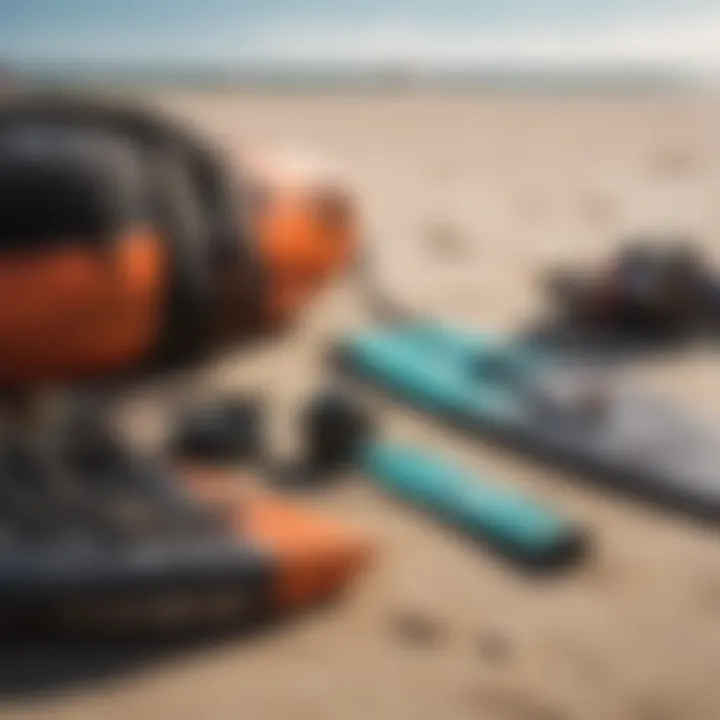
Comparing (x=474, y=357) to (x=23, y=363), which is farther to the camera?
(x=474, y=357)

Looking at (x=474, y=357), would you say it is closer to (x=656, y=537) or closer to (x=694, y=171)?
(x=656, y=537)

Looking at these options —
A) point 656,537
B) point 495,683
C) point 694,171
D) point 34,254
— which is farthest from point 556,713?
point 694,171

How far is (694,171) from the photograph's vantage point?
530 centimetres

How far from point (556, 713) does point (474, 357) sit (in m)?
1.12

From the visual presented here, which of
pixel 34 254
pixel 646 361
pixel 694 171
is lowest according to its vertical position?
pixel 694 171

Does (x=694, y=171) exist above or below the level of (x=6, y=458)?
below

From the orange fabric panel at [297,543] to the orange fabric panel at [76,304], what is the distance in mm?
215

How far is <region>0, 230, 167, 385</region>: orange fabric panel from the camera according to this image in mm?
1814

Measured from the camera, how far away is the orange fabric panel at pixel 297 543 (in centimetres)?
171

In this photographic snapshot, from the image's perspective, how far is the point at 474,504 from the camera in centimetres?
200

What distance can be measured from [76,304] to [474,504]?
23.4 inches

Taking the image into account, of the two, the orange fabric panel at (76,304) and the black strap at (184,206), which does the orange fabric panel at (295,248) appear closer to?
the black strap at (184,206)

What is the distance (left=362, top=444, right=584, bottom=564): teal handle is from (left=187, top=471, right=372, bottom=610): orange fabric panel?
18 cm

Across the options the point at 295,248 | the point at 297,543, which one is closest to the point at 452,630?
the point at 297,543
